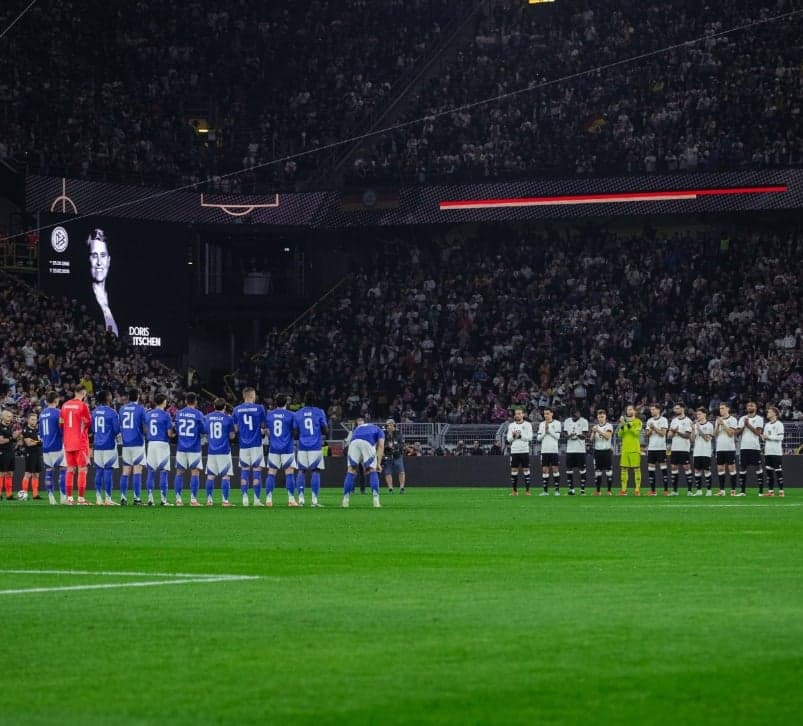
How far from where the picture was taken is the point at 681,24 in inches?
2387

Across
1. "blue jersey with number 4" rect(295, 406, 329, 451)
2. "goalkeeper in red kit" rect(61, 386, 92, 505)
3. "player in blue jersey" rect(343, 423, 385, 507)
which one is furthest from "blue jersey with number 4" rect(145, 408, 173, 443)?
"player in blue jersey" rect(343, 423, 385, 507)

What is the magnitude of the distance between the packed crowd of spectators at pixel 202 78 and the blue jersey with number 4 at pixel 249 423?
26653mm

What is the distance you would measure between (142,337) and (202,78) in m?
11.5

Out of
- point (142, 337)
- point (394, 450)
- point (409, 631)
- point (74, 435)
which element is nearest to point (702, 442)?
point (394, 450)

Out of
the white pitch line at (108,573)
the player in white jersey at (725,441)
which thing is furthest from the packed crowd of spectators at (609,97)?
the white pitch line at (108,573)

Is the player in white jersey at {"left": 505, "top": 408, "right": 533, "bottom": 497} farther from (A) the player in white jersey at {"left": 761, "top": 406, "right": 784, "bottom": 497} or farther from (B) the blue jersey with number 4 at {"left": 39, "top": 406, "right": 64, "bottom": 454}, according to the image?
(B) the blue jersey with number 4 at {"left": 39, "top": 406, "right": 64, "bottom": 454}

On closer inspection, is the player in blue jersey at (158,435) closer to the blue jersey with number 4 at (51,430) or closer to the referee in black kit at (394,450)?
the blue jersey with number 4 at (51,430)

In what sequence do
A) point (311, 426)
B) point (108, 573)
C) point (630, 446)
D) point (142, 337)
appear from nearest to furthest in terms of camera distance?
point (108, 573), point (311, 426), point (630, 446), point (142, 337)

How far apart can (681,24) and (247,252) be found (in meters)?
19.0

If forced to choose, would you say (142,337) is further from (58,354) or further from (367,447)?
(367,447)

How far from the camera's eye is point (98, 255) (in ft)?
189

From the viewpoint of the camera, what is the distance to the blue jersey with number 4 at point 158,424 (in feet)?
113

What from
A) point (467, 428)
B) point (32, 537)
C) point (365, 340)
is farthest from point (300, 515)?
point (365, 340)

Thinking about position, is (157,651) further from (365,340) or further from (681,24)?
(681,24)
